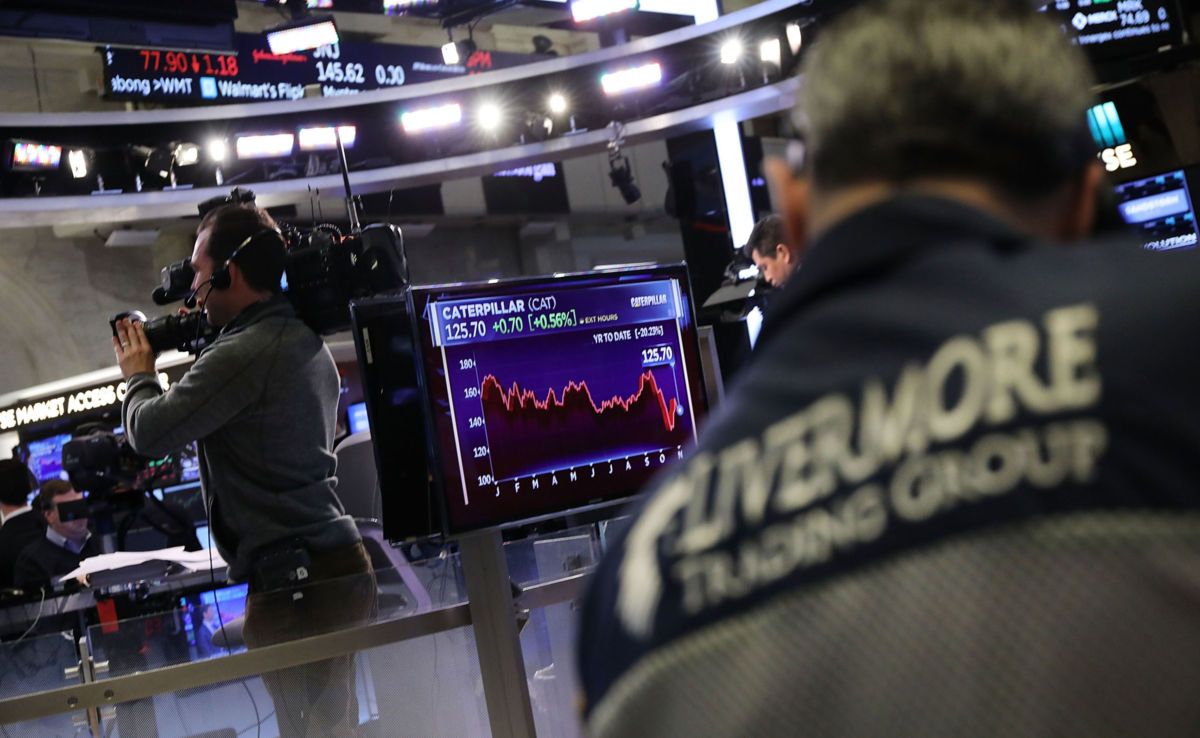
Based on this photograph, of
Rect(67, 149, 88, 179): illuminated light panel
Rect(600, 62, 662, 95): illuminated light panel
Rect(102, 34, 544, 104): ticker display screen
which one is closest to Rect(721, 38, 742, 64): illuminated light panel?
→ Rect(600, 62, 662, 95): illuminated light panel

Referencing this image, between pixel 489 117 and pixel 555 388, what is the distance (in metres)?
6.90

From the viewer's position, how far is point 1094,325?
0.59 meters

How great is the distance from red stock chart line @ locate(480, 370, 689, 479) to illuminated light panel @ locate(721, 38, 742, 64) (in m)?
6.36

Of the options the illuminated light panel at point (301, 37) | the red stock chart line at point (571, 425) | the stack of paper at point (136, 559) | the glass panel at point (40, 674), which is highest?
the illuminated light panel at point (301, 37)

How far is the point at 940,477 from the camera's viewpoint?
0.60 metres

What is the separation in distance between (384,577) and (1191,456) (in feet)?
6.39

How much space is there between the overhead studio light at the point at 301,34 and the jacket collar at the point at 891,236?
8.16 metres

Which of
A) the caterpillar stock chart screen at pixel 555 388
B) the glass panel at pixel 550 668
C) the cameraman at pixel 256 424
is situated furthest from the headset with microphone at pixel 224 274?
the glass panel at pixel 550 668

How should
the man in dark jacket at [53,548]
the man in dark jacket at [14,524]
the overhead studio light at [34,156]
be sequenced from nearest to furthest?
the man in dark jacket at [53,548] → the man in dark jacket at [14,524] → the overhead studio light at [34,156]

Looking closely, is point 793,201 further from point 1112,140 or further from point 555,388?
point 1112,140

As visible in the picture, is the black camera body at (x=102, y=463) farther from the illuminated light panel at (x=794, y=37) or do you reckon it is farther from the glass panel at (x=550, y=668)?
the illuminated light panel at (x=794, y=37)

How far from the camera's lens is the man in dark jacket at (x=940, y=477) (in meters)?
0.58

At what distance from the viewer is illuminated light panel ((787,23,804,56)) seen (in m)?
8.21

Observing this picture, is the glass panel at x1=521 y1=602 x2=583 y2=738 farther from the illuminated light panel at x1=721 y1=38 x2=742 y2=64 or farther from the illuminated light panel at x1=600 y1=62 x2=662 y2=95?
the illuminated light panel at x1=600 y1=62 x2=662 y2=95
